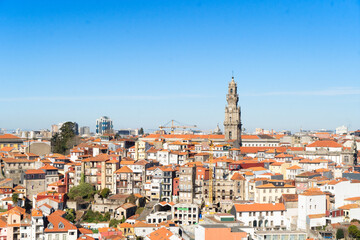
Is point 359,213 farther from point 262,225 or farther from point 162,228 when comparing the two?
point 162,228

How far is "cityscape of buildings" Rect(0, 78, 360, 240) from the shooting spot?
141ft

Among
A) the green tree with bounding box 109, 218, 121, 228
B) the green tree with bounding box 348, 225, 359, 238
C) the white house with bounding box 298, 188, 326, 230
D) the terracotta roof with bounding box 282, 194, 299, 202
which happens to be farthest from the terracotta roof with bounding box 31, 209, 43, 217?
the green tree with bounding box 348, 225, 359, 238

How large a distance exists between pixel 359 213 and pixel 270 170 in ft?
57.2

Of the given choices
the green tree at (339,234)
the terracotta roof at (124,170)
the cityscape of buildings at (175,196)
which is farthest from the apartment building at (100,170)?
the green tree at (339,234)

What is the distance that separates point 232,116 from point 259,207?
46.4m

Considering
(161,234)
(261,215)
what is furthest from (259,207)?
(161,234)

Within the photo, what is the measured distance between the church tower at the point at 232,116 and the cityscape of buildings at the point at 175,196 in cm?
1851

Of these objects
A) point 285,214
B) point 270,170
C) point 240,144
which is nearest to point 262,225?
point 285,214

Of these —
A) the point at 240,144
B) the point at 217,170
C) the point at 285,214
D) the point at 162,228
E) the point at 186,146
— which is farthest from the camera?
the point at 240,144

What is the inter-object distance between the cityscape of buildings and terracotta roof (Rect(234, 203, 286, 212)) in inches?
3.5

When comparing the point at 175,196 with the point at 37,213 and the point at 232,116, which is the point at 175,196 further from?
the point at 232,116

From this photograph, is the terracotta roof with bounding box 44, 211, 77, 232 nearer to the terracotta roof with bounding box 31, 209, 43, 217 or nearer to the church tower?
the terracotta roof with bounding box 31, 209, 43, 217

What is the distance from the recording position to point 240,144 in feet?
295

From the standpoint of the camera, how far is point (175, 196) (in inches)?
2040
